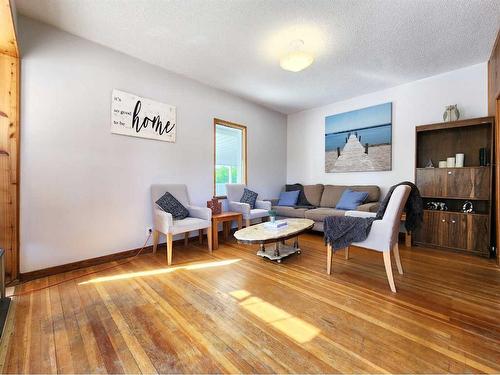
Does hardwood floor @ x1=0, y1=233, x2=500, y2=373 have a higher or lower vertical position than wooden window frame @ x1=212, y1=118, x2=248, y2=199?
lower

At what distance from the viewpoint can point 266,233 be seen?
103 inches

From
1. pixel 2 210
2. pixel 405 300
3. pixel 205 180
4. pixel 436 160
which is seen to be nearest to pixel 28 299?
pixel 2 210

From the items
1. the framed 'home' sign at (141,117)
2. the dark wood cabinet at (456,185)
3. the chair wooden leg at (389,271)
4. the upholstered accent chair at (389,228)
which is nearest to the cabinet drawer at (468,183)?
the dark wood cabinet at (456,185)

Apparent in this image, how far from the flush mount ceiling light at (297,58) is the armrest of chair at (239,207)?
7.23ft

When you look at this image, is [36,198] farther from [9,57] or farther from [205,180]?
[205,180]

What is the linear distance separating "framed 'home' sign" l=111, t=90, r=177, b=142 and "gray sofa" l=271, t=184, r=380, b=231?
97.3 inches

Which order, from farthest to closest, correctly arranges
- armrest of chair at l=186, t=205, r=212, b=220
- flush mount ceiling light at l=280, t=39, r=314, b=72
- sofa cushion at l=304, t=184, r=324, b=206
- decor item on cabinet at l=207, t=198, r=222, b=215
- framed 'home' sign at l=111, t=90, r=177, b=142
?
1. sofa cushion at l=304, t=184, r=324, b=206
2. decor item on cabinet at l=207, t=198, r=222, b=215
3. armrest of chair at l=186, t=205, r=212, b=220
4. framed 'home' sign at l=111, t=90, r=177, b=142
5. flush mount ceiling light at l=280, t=39, r=314, b=72

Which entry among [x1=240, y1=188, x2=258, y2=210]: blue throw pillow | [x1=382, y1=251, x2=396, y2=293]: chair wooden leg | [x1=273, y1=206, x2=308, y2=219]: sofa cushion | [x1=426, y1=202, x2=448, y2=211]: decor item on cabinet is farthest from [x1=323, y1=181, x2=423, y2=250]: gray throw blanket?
[x1=240, y1=188, x2=258, y2=210]: blue throw pillow

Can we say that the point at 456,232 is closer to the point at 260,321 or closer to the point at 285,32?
the point at 260,321

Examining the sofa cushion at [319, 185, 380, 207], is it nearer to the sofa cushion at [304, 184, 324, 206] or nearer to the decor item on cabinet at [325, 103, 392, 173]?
the sofa cushion at [304, 184, 324, 206]

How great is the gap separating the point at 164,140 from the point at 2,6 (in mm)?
1909

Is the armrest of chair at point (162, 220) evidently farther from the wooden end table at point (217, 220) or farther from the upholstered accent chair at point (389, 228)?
the upholstered accent chair at point (389, 228)

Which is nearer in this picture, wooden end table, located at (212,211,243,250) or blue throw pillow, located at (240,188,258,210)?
wooden end table, located at (212,211,243,250)

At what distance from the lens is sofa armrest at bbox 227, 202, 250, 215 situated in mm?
3889
